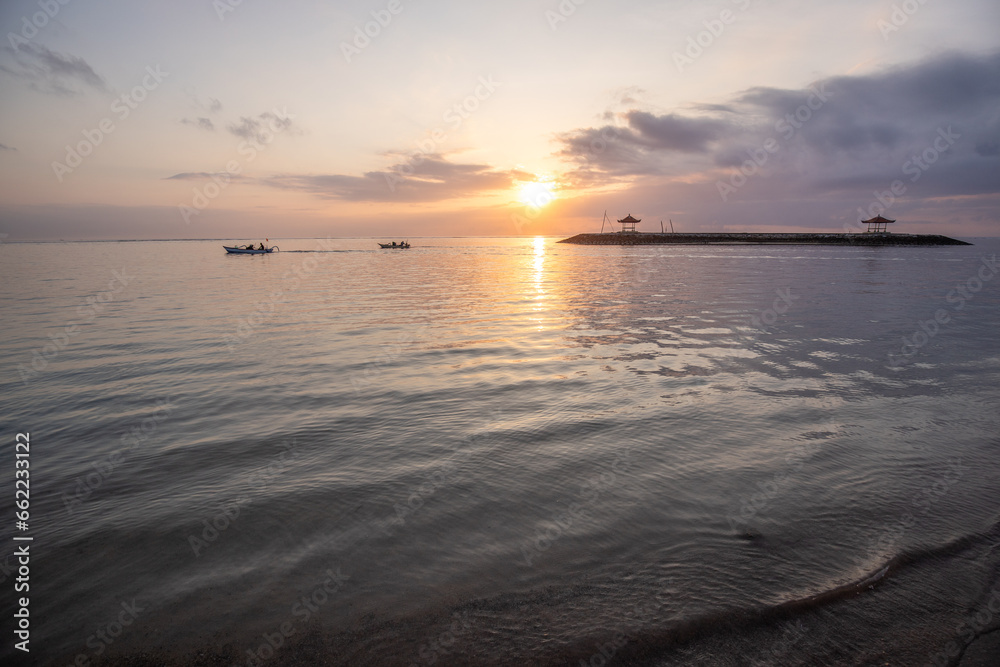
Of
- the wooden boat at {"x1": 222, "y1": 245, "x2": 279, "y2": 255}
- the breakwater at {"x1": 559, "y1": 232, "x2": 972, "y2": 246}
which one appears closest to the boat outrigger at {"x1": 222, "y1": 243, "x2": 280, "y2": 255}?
the wooden boat at {"x1": 222, "y1": 245, "x2": 279, "y2": 255}

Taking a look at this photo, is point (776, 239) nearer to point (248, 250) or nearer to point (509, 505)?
point (248, 250)

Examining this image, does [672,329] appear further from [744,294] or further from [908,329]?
[744,294]

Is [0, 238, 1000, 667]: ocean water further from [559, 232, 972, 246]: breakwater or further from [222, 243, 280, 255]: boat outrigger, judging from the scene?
[559, 232, 972, 246]: breakwater

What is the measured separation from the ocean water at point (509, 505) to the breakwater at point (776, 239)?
13834cm

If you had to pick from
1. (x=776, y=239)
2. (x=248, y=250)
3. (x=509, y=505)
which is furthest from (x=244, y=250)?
(x=776, y=239)

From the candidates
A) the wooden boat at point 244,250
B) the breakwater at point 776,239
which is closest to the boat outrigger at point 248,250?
the wooden boat at point 244,250

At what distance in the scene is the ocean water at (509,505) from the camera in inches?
156

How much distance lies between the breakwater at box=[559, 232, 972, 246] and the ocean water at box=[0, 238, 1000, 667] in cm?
13834

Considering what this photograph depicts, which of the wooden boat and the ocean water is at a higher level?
the wooden boat

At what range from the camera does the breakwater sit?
123 m

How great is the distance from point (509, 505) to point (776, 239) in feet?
509

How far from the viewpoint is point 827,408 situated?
941 cm

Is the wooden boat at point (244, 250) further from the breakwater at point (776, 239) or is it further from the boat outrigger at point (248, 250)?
the breakwater at point (776, 239)

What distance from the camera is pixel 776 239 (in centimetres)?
13562
